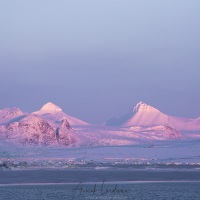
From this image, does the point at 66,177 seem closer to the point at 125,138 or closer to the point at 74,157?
the point at 74,157

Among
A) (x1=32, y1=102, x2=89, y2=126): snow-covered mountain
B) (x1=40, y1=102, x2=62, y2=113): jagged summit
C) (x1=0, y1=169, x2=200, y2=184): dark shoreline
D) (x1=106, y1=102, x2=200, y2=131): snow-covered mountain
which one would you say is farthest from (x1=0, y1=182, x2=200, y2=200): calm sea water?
(x1=106, y1=102, x2=200, y2=131): snow-covered mountain

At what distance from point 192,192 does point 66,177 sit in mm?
8826

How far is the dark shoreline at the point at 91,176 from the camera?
29453 mm

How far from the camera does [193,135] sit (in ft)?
289

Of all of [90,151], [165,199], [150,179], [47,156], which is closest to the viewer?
[165,199]

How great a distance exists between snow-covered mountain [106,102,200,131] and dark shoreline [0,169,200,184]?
63.1 meters

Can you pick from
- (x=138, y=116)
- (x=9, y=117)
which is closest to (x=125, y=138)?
(x=9, y=117)

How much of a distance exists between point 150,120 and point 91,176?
68.5 meters

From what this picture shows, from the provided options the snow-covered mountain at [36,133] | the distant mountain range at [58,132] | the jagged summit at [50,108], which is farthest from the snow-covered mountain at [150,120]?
the snow-covered mountain at [36,133]

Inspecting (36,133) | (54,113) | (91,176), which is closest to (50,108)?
(54,113)

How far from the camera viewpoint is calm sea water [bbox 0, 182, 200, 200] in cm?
2225

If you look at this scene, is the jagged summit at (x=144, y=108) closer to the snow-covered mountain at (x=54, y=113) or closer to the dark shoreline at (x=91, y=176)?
the snow-covered mountain at (x=54, y=113)

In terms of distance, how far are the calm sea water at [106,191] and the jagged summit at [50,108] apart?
66845 mm

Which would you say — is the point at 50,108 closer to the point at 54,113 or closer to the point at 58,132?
the point at 54,113
